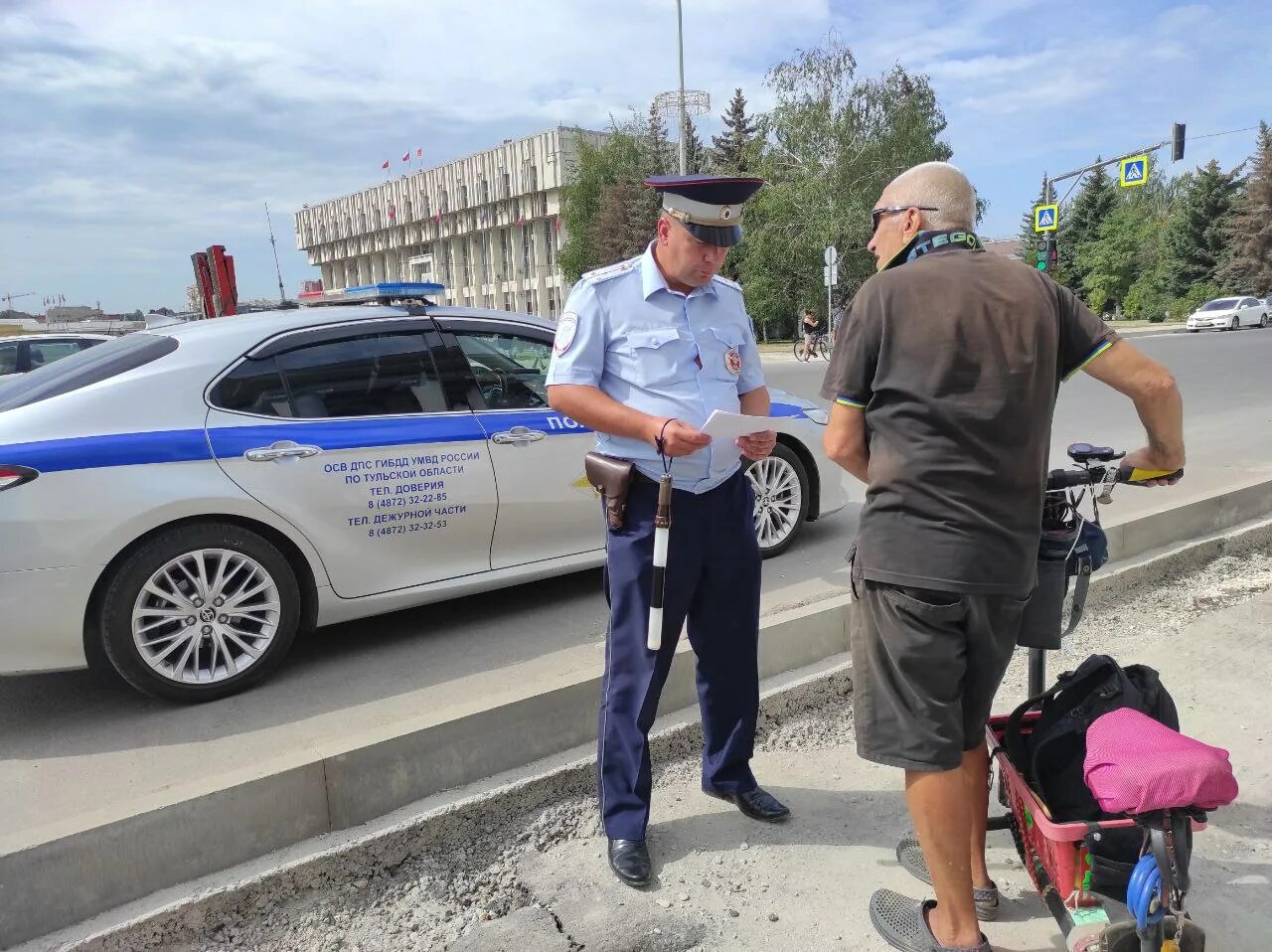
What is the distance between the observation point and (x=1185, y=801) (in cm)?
179

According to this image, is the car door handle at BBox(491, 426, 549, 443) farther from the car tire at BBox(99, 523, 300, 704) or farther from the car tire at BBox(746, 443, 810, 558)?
the car tire at BBox(746, 443, 810, 558)

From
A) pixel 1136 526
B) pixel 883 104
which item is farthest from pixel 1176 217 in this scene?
pixel 1136 526

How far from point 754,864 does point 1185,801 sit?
119 cm

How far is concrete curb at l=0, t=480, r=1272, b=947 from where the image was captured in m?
2.27

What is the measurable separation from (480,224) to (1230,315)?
49138 millimetres

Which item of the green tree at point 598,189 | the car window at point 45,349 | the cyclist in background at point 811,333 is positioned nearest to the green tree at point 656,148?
the green tree at point 598,189

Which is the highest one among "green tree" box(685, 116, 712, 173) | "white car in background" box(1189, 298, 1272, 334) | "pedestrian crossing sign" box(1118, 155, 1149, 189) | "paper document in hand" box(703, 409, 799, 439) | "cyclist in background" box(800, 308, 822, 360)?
"green tree" box(685, 116, 712, 173)

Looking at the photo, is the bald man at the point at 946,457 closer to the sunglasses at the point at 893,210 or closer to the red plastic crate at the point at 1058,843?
the sunglasses at the point at 893,210

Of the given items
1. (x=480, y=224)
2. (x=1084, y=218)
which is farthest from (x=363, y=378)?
(x=480, y=224)

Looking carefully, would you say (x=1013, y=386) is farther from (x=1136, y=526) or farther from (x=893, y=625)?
(x=1136, y=526)

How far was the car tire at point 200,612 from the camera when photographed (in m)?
3.37

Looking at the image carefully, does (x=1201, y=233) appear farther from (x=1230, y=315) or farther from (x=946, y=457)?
(x=946, y=457)

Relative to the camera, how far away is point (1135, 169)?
24391 mm

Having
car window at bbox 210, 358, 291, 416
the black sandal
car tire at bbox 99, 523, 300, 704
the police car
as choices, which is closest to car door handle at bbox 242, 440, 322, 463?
the police car
